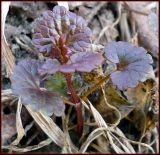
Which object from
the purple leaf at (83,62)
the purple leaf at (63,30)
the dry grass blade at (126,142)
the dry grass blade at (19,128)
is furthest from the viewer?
the dry grass blade at (126,142)

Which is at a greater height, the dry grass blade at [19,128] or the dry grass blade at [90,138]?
the dry grass blade at [19,128]

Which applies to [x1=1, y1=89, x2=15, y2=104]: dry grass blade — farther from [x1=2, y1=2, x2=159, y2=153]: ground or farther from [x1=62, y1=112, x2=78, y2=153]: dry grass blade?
[x1=62, y1=112, x2=78, y2=153]: dry grass blade

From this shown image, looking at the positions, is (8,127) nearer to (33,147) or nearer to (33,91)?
(33,147)

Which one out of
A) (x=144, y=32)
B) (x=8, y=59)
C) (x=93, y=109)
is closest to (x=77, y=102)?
(x=93, y=109)

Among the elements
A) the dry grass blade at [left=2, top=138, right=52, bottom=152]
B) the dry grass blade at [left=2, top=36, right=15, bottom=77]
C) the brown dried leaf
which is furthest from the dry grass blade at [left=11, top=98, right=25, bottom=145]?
the brown dried leaf

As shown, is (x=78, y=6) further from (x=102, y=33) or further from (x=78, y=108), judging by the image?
(x=78, y=108)

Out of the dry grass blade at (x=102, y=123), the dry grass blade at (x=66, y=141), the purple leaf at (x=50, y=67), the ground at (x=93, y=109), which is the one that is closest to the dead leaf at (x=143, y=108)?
the ground at (x=93, y=109)

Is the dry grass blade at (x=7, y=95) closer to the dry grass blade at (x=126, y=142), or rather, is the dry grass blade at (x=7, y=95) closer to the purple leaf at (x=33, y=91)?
the purple leaf at (x=33, y=91)

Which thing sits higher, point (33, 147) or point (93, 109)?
point (93, 109)
